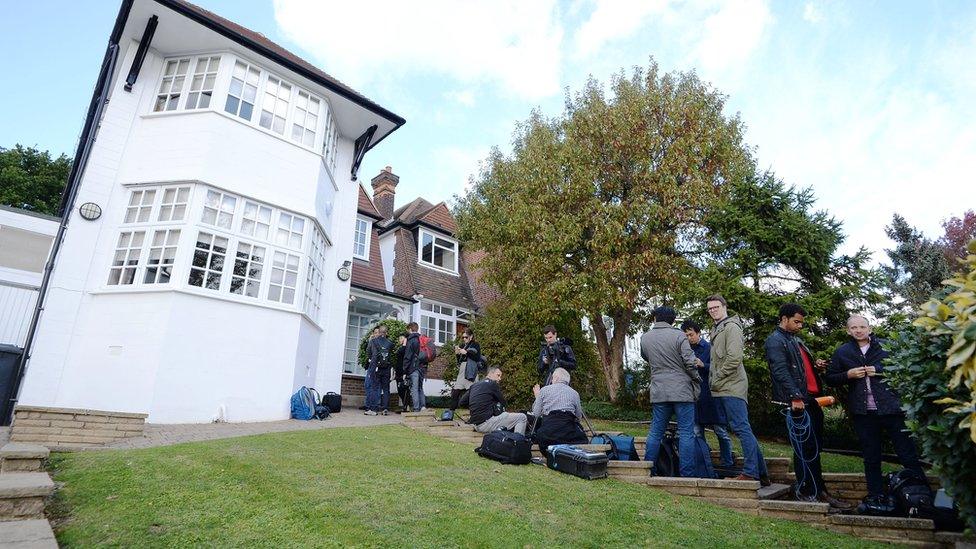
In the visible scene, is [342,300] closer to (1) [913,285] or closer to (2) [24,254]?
(2) [24,254]

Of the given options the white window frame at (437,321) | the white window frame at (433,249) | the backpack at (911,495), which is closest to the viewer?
the backpack at (911,495)

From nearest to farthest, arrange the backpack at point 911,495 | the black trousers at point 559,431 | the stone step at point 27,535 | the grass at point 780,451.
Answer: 1. the stone step at point 27,535
2. the backpack at point 911,495
3. the black trousers at point 559,431
4. the grass at point 780,451

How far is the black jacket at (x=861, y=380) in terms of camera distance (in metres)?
5.02

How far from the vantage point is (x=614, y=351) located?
50.7 feet

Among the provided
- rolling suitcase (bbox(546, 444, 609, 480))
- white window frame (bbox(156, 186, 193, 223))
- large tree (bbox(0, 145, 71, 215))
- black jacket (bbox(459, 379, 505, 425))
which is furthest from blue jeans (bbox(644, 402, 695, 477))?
large tree (bbox(0, 145, 71, 215))

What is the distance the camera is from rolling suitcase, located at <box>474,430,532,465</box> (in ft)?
21.1

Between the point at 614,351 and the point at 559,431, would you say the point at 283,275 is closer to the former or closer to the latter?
the point at 559,431

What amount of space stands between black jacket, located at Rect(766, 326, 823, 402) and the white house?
9.28m

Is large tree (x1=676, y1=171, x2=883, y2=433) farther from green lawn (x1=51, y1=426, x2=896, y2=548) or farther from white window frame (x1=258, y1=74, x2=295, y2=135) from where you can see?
white window frame (x1=258, y1=74, x2=295, y2=135)

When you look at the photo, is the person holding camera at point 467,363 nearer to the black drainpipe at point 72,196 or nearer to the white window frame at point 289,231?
the white window frame at point 289,231

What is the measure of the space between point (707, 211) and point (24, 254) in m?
18.7

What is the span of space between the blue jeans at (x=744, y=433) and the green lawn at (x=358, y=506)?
2.88 ft

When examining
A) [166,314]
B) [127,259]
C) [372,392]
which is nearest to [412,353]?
[372,392]

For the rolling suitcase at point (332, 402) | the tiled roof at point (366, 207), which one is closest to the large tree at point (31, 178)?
the tiled roof at point (366, 207)
